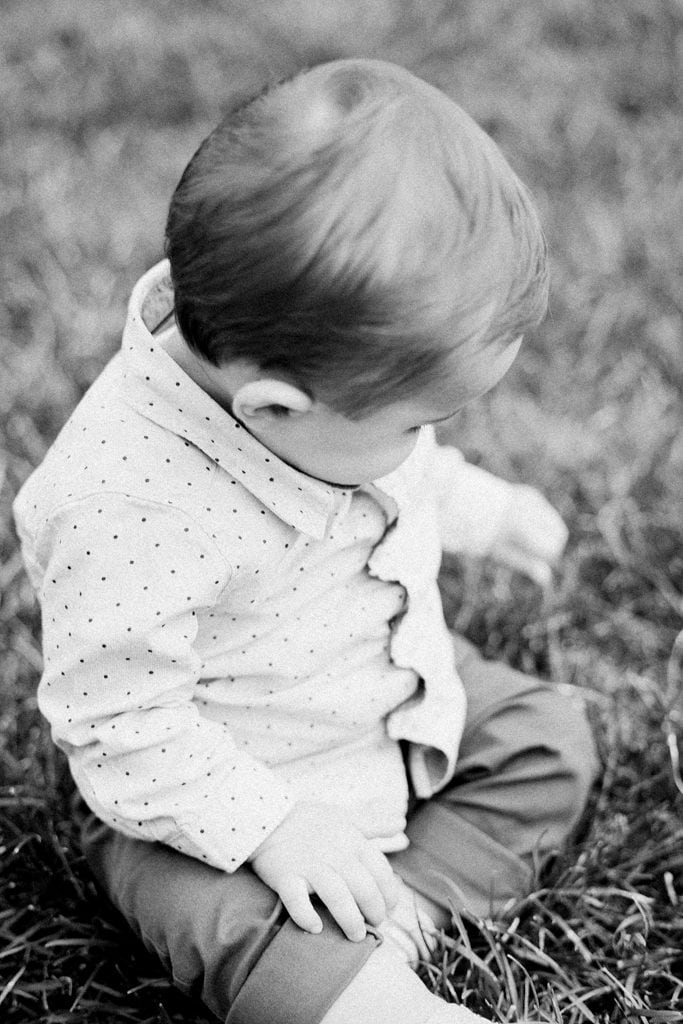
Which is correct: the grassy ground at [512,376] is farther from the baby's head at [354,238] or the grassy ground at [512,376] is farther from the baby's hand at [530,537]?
the baby's head at [354,238]

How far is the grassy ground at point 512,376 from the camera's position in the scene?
1.54m

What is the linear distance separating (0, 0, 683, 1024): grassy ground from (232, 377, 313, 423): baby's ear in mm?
726

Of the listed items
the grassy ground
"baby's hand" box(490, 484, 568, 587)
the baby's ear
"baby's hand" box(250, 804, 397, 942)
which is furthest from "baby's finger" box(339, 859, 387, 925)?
"baby's hand" box(490, 484, 568, 587)

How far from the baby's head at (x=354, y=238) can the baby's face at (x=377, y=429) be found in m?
0.02

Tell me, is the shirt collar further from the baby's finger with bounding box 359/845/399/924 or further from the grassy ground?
the grassy ground

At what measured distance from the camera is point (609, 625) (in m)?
1.99

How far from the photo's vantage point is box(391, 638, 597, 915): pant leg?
1.58 m

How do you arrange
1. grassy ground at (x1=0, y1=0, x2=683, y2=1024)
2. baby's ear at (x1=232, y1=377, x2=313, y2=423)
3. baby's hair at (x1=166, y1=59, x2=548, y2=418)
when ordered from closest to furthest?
baby's hair at (x1=166, y1=59, x2=548, y2=418) → baby's ear at (x1=232, y1=377, x2=313, y2=423) → grassy ground at (x1=0, y1=0, x2=683, y2=1024)

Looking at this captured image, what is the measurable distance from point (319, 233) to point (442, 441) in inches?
48.9

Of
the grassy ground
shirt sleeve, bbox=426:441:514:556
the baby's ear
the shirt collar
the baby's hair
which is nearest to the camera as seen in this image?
the baby's hair

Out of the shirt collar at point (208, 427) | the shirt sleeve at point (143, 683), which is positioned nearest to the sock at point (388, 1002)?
the shirt sleeve at point (143, 683)

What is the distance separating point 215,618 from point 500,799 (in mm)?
518

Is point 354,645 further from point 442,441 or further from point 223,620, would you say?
point 442,441

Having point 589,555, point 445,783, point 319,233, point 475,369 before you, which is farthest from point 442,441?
point 319,233
